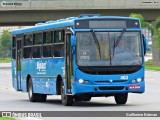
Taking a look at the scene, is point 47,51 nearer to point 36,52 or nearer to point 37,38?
point 37,38

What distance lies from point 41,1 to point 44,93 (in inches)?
2298

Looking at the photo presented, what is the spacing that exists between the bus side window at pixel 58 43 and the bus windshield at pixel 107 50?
1.12 m

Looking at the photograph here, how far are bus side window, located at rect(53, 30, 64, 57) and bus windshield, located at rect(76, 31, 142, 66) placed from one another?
1123mm

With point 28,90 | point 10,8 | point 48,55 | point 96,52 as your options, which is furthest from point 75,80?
point 10,8

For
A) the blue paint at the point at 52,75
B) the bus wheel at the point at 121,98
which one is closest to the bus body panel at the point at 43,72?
the blue paint at the point at 52,75

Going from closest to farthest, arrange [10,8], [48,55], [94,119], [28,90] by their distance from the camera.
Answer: [94,119], [48,55], [28,90], [10,8]

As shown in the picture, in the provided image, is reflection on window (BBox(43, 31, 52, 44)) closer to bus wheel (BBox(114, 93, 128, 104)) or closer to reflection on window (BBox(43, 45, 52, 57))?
reflection on window (BBox(43, 45, 52, 57))

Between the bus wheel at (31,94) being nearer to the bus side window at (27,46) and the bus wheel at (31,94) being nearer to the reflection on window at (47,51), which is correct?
the bus side window at (27,46)

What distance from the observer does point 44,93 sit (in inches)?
928

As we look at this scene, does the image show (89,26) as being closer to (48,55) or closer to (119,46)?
(119,46)

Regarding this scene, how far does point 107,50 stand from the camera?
2088 centimetres

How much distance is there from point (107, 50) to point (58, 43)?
1883 millimetres

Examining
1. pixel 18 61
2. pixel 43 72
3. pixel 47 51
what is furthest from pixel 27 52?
pixel 47 51

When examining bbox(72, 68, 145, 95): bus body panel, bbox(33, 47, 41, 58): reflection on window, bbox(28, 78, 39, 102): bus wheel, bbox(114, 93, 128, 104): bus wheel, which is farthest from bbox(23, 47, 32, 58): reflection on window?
bbox(72, 68, 145, 95): bus body panel
